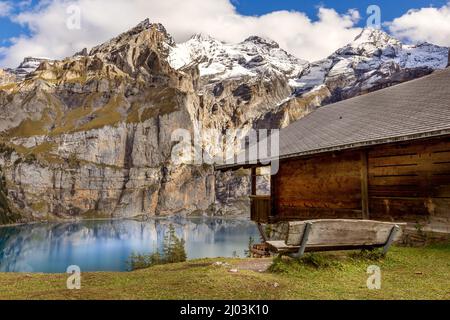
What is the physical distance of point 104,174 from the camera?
594 ft

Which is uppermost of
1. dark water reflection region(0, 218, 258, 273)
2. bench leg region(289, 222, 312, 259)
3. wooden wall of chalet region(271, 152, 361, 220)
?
wooden wall of chalet region(271, 152, 361, 220)

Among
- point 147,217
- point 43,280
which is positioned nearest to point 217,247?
point 43,280

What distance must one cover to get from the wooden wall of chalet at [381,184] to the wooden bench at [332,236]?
13.8 ft

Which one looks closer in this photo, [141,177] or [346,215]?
[346,215]

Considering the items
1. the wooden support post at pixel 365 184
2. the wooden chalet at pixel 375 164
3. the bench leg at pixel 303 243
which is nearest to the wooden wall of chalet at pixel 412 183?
the wooden chalet at pixel 375 164

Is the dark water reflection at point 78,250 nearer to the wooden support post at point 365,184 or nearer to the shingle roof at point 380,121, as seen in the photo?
the shingle roof at point 380,121

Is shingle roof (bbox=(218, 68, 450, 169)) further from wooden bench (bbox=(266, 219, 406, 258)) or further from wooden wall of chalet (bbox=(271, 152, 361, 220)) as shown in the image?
wooden bench (bbox=(266, 219, 406, 258))

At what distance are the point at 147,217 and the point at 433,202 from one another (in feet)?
582

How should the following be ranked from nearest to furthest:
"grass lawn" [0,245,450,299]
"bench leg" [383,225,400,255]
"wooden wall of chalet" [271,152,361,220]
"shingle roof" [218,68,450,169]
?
"grass lawn" [0,245,450,299] < "bench leg" [383,225,400,255] < "shingle roof" [218,68,450,169] < "wooden wall of chalet" [271,152,361,220]

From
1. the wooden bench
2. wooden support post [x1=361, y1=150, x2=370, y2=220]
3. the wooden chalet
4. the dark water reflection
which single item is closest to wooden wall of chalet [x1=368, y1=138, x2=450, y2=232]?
the wooden chalet

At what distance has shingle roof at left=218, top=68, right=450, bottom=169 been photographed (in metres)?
12.3

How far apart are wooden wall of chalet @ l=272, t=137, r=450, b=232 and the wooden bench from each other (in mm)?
4205

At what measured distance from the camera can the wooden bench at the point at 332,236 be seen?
8273 mm

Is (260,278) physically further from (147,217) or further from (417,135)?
(147,217)
